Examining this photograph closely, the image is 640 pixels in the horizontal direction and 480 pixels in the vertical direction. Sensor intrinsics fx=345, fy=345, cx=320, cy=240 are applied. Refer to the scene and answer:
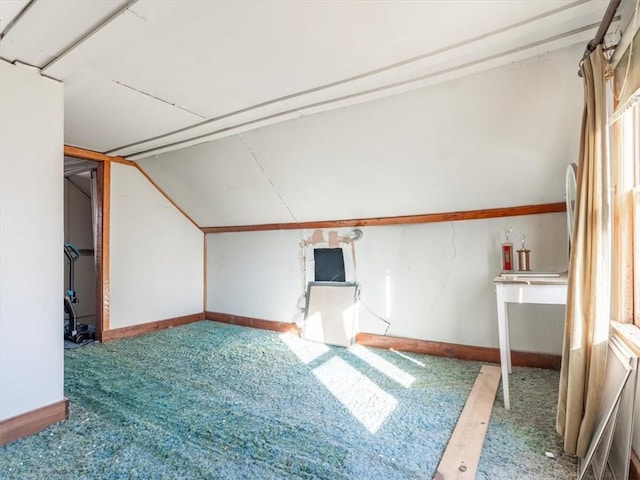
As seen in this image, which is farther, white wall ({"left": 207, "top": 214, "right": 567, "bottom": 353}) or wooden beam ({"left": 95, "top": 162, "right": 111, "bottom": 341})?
wooden beam ({"left": 95, "top": 162, "right": 111, "bottom": 341})

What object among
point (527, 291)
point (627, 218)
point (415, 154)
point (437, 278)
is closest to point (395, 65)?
point (415, 154)

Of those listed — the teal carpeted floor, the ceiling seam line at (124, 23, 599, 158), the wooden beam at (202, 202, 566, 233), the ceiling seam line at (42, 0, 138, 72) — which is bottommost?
the teal carpeted floor

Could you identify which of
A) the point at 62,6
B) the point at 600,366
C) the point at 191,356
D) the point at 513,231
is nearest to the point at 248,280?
the point at 191,356

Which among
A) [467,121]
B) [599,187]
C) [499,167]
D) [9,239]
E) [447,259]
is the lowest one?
[447,259]

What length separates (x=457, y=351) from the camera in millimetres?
3027

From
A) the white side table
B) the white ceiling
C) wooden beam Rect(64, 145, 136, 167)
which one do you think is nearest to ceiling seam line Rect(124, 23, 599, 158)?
the white ceiling

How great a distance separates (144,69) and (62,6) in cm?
50

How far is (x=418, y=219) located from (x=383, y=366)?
1.35m

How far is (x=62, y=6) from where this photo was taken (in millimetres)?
1452

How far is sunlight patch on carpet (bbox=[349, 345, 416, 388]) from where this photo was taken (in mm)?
2555

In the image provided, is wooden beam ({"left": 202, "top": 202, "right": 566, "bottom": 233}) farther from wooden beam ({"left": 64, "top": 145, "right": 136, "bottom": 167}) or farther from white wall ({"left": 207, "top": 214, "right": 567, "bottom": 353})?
wooden beam ({"left": 64, "top": 145, "right": 136, "bottom": 167})

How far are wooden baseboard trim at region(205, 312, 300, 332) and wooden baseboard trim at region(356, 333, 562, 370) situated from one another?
0.89 metres

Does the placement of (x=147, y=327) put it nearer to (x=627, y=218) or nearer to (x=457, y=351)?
(x=457, y=351)

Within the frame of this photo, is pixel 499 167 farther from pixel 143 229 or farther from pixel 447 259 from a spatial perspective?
pixel 143 229
